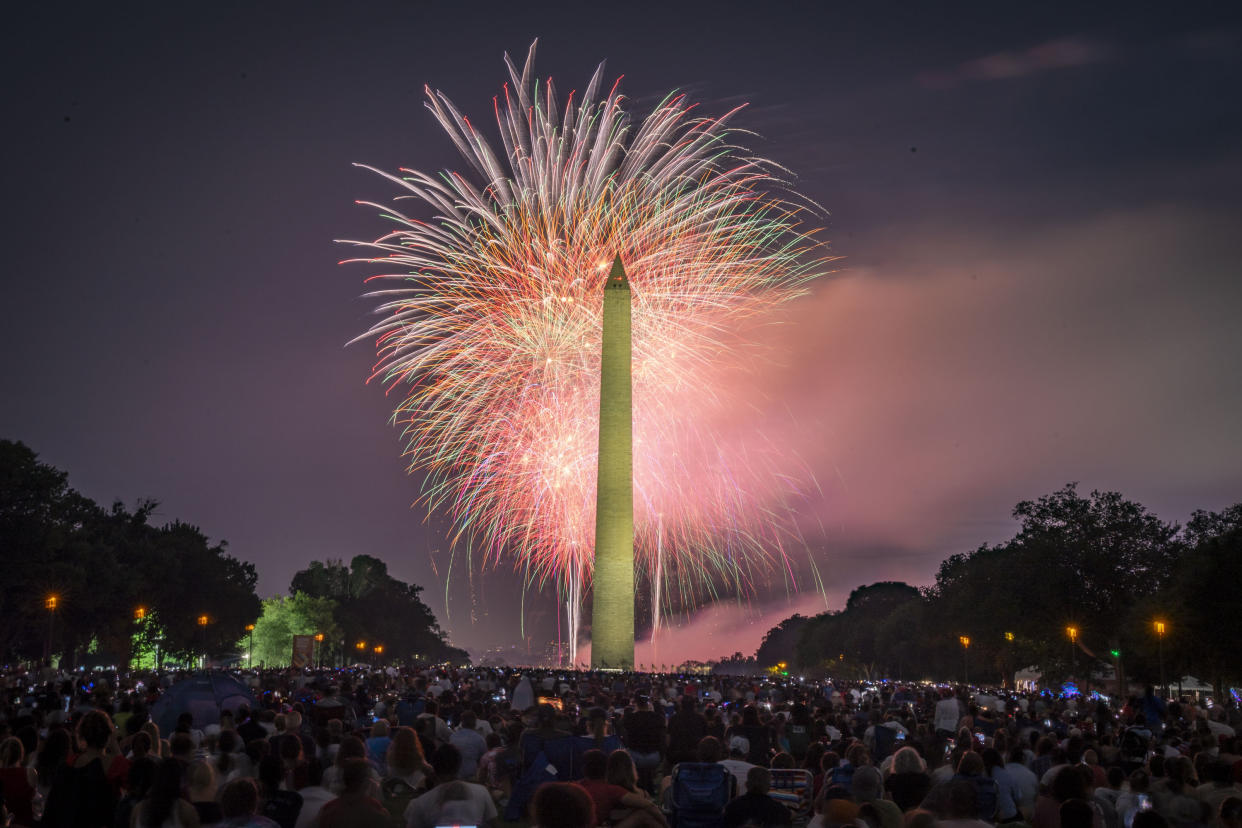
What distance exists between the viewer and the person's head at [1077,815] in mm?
7887

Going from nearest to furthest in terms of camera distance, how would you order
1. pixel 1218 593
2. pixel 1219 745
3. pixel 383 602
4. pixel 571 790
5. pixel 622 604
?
pixel 571 790
pixel 1219 745
pixel 1218 593
pixel 622 604
pixel 383 602

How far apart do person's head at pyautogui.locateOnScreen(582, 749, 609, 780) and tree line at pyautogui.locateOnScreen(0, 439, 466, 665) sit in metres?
55.0

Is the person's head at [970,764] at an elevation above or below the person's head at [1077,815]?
above

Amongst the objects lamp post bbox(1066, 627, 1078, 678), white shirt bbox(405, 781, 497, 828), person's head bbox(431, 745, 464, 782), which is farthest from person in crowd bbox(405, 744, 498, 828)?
lamp post bbox(1066, 627, 1078, 678)

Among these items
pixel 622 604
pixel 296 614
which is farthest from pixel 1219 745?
pixel 296 614

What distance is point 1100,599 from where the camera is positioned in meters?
78.5

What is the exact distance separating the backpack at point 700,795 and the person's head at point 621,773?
1.08 m

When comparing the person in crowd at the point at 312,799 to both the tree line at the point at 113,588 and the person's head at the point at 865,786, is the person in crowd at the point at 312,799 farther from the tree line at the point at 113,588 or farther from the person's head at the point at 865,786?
the tree line at the point at 113,588

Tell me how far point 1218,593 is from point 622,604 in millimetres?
32316

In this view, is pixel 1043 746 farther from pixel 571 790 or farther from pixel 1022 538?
pixel 1022 538

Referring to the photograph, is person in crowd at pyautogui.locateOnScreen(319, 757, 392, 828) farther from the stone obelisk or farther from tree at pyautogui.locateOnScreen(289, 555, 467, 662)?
tree at pyautogui.locateOnScreen(289, 555, 467, 662)

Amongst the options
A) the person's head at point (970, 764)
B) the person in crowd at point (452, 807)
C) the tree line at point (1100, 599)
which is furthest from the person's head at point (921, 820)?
the tree line at point (1100, 599)

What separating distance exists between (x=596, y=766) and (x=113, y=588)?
3059 inches

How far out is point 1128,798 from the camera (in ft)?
38.5
